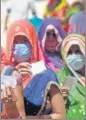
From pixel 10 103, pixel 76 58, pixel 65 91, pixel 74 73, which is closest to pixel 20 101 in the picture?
pixel 10 103

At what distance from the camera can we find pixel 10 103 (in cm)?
346

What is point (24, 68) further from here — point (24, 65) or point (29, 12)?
point (29, 12)

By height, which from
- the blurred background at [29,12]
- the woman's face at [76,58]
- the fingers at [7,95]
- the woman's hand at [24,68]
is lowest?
the fingers at [7,95]

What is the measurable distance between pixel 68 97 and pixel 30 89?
1.39 feet

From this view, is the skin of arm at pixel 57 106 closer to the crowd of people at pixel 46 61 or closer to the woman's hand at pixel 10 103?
the crowd of people at pixel 46 61

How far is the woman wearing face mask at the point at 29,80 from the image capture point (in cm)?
350

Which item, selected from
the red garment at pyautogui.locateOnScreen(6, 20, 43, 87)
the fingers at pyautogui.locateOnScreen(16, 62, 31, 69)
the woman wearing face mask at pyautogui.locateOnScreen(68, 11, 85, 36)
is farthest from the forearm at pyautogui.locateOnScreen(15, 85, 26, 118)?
the woman wearing face mask at pyautogui.locateOnScreen(68, 11, 85, 36)

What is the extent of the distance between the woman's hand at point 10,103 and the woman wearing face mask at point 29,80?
0.02 m

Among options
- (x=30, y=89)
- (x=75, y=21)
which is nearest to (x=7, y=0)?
(x=75, y=21)

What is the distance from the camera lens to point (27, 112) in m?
3.54

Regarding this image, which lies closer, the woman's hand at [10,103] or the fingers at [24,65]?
the woman's hand at [10,103]

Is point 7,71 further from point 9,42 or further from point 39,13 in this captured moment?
point 39,13

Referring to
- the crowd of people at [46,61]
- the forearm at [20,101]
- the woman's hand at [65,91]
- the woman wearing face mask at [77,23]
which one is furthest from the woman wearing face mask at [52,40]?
the forearm at [20,101]

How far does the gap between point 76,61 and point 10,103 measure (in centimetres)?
84
